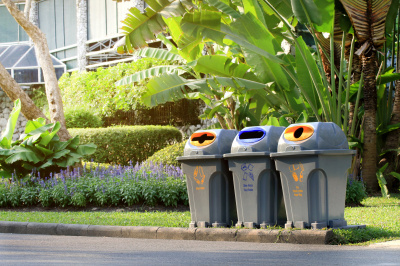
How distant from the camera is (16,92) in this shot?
14.7m

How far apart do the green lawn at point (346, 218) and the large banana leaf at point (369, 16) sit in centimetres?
337

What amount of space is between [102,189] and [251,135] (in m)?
4.64

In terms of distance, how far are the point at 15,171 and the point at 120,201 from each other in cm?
312

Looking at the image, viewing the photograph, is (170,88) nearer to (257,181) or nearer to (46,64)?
(46,64)

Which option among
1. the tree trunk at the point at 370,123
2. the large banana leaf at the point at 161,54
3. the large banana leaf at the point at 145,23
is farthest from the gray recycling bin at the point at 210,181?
the large banana leaf at the point at 161,54

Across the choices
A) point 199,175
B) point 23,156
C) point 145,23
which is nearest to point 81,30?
point 23,156

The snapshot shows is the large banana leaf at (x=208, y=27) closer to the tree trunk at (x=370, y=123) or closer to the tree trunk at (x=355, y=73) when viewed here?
the tree trunk at (x=370, y=123)

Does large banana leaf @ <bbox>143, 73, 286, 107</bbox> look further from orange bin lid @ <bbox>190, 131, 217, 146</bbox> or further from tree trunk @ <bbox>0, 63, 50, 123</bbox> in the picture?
orange bin lid @ <bbox>190, 131, 217, 146</bbox>

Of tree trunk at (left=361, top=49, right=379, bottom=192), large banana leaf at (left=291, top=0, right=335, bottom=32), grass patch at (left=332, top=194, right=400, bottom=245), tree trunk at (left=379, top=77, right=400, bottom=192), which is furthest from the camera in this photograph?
tree trunk at (left=379, top=77, right=400, bottom=192)

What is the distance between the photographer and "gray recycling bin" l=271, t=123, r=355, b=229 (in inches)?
282

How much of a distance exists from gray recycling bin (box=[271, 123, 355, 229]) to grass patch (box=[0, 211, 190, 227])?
6.13 feet

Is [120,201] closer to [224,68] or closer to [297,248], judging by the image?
[224,68]

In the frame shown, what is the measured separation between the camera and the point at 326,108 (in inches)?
466

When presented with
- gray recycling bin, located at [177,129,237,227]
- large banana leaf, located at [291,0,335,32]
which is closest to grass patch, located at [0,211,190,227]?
gray recycling bin, located at [177,129,237,227]
